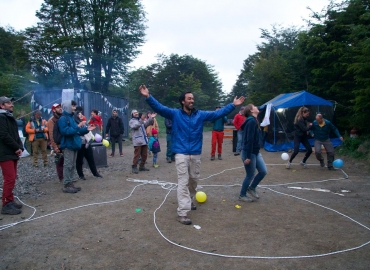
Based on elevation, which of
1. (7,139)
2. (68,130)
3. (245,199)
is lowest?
(245,199)

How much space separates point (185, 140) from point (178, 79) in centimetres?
4308

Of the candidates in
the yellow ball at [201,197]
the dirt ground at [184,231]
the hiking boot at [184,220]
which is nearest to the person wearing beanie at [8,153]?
the dirt ground at [184,231]

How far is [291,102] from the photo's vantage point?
1331 centimetres

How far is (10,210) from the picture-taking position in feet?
16.1

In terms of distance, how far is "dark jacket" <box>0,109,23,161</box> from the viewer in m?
4.80

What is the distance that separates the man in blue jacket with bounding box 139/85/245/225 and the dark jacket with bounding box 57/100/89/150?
2373 millimetres

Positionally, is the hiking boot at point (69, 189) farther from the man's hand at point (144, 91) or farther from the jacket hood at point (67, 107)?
the man's hand at point (144, 91)

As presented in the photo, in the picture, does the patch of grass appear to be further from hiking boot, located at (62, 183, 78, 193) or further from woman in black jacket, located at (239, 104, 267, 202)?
hiking boot, located at (62, 183, 78, 193)

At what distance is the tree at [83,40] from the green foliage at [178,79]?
16352 millimetres

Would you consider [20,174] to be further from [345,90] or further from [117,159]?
[345,90]

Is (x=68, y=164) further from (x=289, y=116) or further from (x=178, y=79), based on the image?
(x=178, y=79)

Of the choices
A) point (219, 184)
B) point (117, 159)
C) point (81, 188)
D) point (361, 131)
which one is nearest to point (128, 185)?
point (81, 188)

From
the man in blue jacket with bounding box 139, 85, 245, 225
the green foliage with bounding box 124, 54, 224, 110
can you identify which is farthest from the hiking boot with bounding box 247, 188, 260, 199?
the green foliage with bounding box 124, 54, 224, 110

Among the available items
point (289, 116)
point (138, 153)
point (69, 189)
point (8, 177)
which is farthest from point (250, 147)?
point (289, 116)
